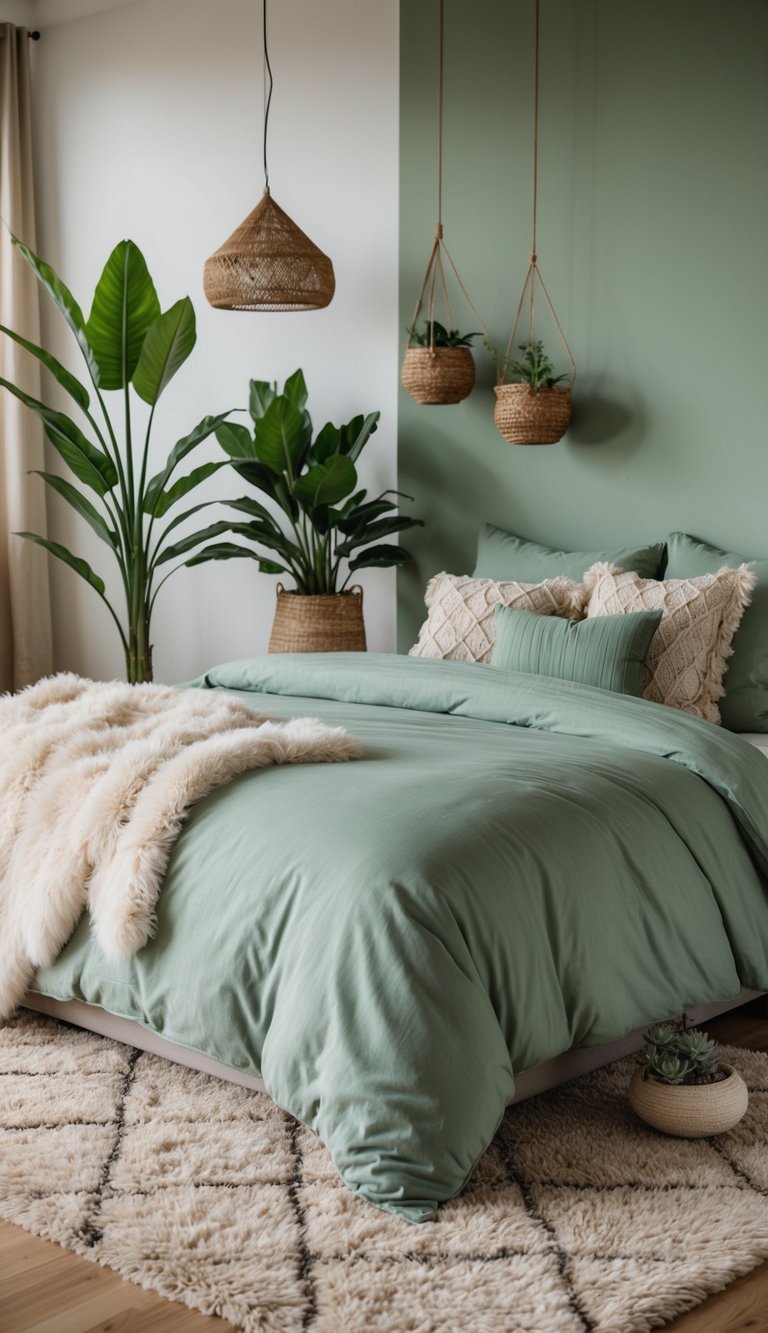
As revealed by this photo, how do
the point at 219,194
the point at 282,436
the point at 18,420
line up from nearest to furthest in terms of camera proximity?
the point at 282,436, the point at 219,194, the point at 18,420

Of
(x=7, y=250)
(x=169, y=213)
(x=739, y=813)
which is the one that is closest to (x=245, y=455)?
(x=169, y=213)

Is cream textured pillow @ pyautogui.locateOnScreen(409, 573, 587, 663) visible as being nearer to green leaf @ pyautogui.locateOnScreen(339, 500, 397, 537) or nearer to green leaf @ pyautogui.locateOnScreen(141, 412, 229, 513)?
green leaf @ pyautogui.locateOnScreen(339, 500, 397, 537)

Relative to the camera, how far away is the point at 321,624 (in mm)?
4844

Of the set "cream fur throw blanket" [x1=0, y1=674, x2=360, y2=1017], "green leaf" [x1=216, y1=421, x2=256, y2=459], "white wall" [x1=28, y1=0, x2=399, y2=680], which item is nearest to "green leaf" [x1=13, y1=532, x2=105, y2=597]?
"white wall" [x1=28, y1=0, x2=399, y2=680]

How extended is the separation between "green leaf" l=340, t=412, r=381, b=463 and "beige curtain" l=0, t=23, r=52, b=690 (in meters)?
1.70

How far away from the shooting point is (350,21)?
499cm

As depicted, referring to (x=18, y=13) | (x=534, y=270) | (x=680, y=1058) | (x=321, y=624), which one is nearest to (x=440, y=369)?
(x=534, y=270)

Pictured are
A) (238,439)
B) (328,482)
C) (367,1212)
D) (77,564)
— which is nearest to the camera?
(367,1212)

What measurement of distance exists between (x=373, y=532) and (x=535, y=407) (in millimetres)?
751

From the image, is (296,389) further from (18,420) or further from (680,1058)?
(680,1058)

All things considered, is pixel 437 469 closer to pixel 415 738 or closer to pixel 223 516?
pixel 223 516

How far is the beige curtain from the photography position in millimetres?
5848

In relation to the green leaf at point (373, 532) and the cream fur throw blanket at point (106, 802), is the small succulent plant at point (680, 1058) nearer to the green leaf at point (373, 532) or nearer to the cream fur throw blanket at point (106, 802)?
the cream fur throw blanket at point (106, 802)

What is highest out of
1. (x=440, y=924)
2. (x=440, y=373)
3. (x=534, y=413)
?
(x=440, y=373)
